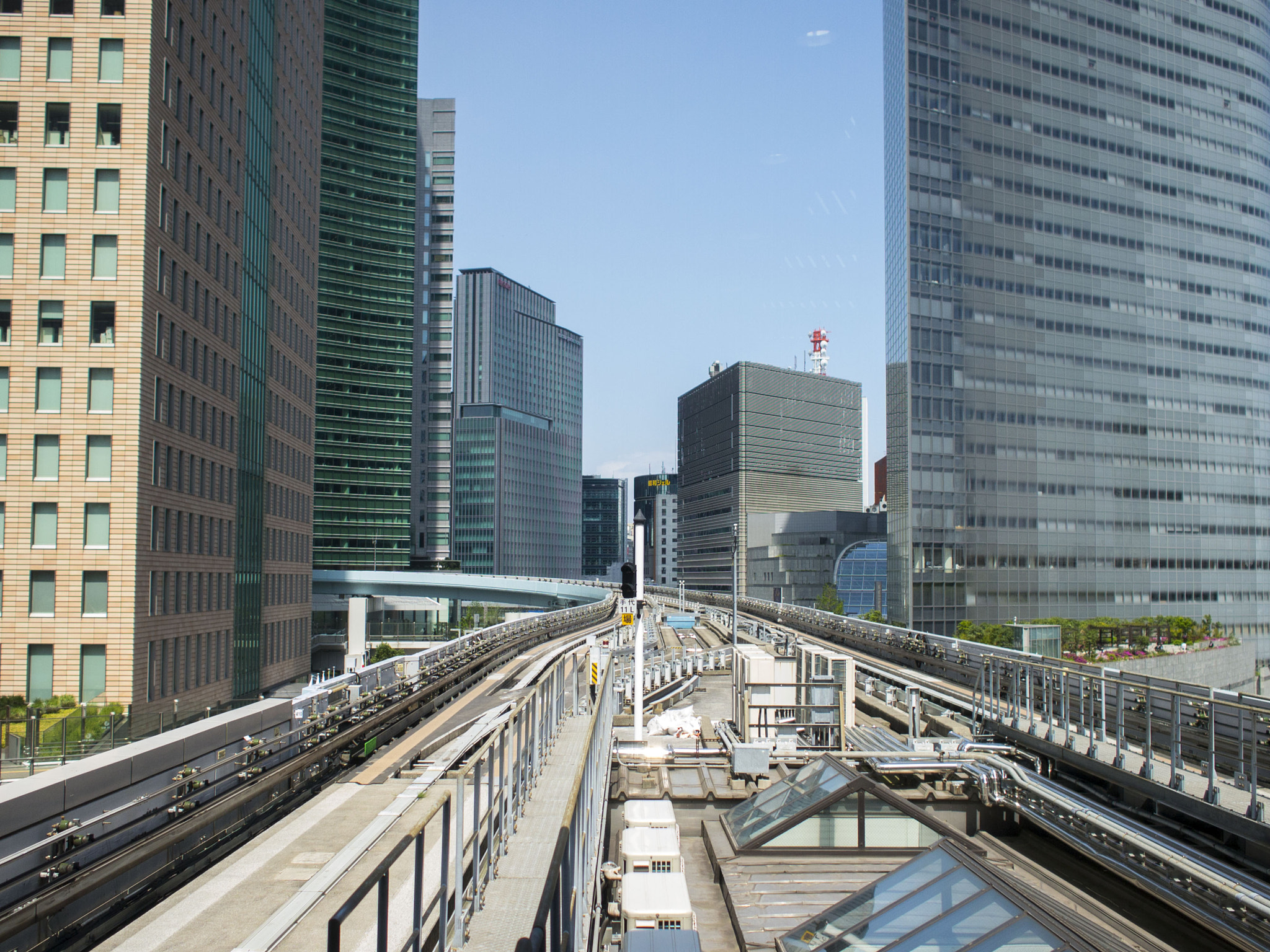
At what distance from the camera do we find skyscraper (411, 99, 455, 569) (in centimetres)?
16138

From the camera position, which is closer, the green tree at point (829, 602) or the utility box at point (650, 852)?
the utility box at point (650, 852)

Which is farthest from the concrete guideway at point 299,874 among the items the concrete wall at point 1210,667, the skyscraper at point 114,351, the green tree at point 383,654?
the green tree at point 383,654

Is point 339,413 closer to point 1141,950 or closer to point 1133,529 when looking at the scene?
point 1133,529

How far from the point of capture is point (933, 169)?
92938mm

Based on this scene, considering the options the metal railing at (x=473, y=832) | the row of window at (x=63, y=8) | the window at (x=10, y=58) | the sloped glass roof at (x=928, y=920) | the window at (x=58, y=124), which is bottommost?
the sloped glass roof at (x=928, y=920)

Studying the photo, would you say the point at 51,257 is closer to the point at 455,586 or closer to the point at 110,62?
the point at 110,62

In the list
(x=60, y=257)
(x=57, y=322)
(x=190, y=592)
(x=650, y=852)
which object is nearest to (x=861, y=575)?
(x=190, y=592)

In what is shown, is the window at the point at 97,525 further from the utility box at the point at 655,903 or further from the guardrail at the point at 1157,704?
the utility box at the point at 655,903

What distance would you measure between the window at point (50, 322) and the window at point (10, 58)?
10.0 m

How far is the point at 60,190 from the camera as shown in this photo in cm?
3797

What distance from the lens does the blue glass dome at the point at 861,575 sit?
131m

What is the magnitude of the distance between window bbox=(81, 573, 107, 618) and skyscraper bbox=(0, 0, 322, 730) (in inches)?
2.2

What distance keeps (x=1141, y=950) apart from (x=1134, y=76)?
125m

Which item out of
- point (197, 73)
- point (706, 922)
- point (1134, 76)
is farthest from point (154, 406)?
point (1134, 76)
